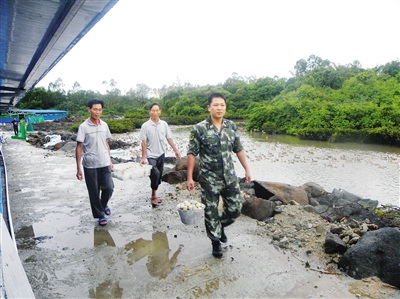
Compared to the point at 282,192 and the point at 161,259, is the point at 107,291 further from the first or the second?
the point at 282,192

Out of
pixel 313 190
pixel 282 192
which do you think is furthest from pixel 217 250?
pixel 313 190

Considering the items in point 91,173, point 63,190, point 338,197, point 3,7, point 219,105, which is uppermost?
point 3,7

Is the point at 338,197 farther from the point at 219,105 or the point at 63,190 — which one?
the point at 63,190

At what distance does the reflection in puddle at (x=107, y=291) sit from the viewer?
2.90 m

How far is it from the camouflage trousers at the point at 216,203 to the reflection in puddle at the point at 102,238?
4.70 feet

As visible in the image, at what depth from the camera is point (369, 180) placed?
28.7ft

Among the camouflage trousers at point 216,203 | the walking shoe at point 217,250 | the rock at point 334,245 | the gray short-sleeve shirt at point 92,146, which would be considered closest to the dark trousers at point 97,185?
the gray short-sleeve shirt at point 92,146

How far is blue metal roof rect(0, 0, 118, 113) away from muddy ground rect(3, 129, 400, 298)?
259cm

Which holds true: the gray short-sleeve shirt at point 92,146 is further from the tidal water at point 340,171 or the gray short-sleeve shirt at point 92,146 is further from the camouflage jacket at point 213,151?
the tidal water at point 340,171

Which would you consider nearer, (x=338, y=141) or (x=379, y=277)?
(x=379, y=277)

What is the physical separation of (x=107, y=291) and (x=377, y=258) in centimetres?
281

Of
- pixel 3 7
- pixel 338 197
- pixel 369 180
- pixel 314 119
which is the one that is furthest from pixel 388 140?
pixel 3 7

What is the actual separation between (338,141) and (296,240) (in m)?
16.9

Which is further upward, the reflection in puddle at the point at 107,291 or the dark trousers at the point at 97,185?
the dark trousers at the point at 97,185
